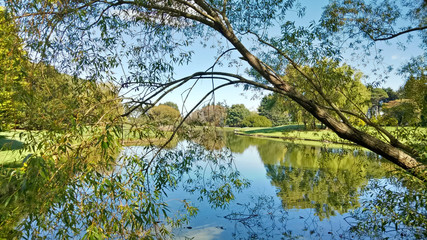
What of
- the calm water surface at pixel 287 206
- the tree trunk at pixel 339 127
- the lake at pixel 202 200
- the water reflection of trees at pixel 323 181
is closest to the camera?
the lake at pixel 202 200

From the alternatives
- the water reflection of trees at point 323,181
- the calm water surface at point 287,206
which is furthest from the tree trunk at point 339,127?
the water reflection of trees at point 323,181

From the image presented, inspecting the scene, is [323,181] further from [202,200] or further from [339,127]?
[339,127]

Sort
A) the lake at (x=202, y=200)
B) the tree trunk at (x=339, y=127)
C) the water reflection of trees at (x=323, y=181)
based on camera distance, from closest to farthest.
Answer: the lake at (x=202, y=200)
the tree trunk at (x=339, y=127)
the water reflection of trees at (x=323, y=181)

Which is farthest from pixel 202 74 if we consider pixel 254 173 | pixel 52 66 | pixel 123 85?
pixel 254 173

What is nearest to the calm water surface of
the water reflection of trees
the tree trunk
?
the water reflection of trees

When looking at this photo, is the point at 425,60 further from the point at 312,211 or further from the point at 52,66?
the point at 52,66

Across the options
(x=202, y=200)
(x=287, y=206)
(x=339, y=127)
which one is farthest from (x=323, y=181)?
(x=339, y=127)

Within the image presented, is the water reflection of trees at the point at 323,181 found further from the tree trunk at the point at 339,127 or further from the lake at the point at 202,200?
the tree trunk at the point at 339,127

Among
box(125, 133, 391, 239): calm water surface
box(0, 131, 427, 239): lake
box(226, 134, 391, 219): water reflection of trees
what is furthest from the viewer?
box(226, 134, 391, 219): water reflection of trees

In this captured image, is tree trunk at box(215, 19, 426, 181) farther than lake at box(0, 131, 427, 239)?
Yes

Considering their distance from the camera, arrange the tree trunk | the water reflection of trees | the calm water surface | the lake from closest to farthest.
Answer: the lake
the tree trunk
the calm water surface
the water reflection of trees

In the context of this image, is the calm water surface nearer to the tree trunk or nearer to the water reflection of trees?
the water reflection of trees

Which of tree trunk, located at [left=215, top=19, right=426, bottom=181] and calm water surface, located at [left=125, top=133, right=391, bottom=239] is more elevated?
tree trunk, located at [left=215, top=19, right=426, bottom=181]

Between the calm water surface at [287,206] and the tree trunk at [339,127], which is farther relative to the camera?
the calm water surface at [287,206]
